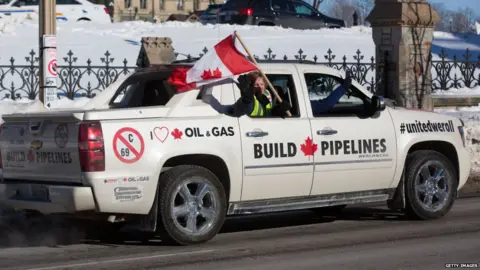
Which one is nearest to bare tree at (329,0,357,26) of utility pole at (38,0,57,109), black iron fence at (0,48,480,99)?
black iron fence at (0,48,480,99)

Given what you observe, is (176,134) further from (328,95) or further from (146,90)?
(328,95)

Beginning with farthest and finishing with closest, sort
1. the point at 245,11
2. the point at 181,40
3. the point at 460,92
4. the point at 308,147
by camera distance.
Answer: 1. the point at 245,11
2. the point at 181,40
3. the point at 460,92
4. the point at 308,147

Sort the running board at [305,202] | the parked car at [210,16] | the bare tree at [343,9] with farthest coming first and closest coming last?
1. the bare tree at [343,9]
2. the parked car at [210,16]
3. the running board at [305,202]

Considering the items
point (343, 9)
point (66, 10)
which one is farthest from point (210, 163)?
point (343, 9)

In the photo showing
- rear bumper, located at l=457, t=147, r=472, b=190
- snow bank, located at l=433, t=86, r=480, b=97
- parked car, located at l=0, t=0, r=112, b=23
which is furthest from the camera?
parked car, located at l=0, t=0, r=112, b=23

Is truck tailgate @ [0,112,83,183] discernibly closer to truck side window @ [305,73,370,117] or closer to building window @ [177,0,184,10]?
truck side window @ [305,73,370,117]

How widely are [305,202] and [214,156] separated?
124 cm

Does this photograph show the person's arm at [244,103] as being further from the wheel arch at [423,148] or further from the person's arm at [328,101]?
the wheel arch at [423,148]

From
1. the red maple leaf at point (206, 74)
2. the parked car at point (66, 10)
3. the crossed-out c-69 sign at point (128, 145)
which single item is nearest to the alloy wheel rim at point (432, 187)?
the red maple leaf at point (206, 74)

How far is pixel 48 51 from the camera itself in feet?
39.6

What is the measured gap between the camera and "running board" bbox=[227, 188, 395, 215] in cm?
996

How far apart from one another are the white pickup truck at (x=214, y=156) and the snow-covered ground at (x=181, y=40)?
54.8 ft

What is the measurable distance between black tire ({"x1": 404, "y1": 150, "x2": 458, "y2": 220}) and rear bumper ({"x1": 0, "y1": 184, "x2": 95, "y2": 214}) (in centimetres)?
380

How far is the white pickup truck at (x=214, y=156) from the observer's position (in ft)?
29.7
